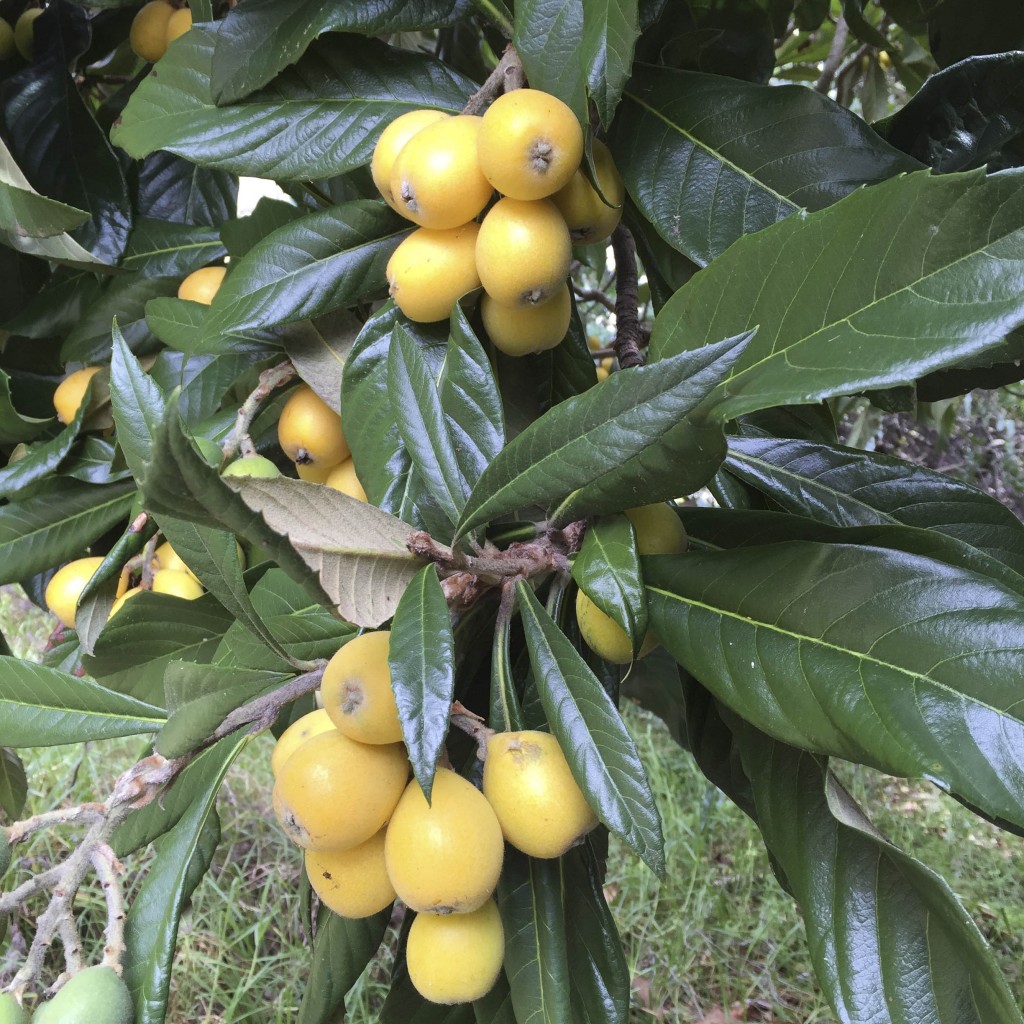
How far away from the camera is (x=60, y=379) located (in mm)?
1276

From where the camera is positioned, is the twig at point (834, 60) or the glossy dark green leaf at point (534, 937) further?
the twig at point (834, 60)

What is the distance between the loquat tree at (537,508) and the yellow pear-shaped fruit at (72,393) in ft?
0.22

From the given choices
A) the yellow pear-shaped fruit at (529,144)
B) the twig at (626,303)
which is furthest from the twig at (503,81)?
the twig at (626,303)

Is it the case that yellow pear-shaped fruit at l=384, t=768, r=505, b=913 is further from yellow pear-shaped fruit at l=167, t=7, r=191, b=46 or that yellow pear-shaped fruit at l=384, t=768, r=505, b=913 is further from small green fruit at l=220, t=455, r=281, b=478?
yellow pear-shaped fruit at l=167, t=7, r=191, b=46

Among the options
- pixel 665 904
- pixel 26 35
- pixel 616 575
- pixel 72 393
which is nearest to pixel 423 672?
pixel 616 575

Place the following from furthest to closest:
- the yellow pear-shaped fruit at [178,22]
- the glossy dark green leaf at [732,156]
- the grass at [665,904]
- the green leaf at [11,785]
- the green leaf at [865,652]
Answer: the grass at [665,904]
the green leaf at [11,785]
the yellow pear-shaped fruit at [178,22]
the glossy dark green leaf at [732,156]
the green leaf at [865,652]

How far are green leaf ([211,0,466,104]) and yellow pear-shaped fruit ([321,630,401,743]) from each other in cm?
57

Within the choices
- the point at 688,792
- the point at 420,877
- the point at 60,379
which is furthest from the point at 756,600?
the point at 688,792

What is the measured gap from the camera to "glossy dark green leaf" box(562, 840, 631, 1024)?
2.34 feet

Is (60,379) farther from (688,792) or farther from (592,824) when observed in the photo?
(688,792)

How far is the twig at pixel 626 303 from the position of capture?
0.87m

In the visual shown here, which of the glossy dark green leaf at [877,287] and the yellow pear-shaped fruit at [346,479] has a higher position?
the glossy dark green leaf at [877,287]

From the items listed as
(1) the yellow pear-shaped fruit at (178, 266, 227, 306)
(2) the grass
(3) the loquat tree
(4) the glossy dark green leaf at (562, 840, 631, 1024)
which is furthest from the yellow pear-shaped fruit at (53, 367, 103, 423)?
(2) the grass

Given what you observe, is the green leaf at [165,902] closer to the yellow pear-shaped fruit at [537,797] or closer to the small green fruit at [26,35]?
the yellow pear-shaped fruit at [537,797]
